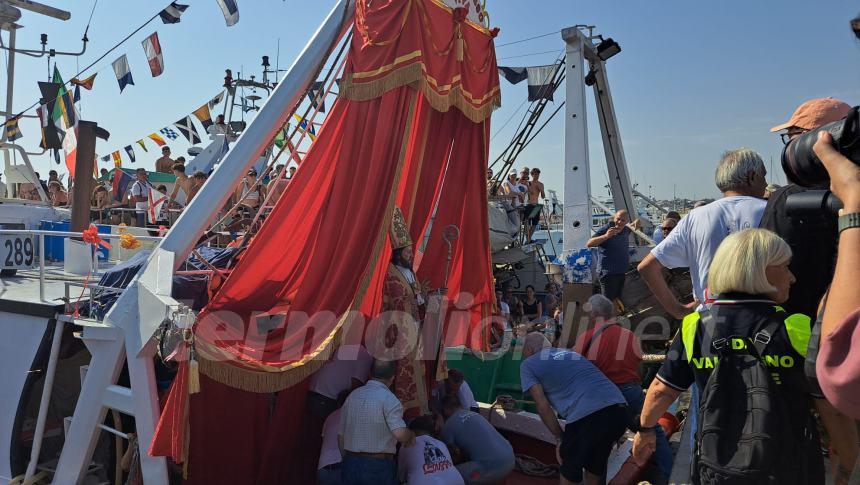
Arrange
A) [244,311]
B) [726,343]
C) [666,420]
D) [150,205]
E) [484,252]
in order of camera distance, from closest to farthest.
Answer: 1. [726,343]
2. [244,311]
3. [666,420]
4. [484,252]
5. [150,205]

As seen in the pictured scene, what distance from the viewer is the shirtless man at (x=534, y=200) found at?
41.6 feet

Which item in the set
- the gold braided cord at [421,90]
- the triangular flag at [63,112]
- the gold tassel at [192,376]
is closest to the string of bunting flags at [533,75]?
the gold braided cord at [421,90]

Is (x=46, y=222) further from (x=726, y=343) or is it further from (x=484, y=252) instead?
(x=726, y=343)

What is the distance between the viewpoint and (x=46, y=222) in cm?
836

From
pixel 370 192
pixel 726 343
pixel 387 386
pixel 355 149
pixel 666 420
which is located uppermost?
pixel 355 149

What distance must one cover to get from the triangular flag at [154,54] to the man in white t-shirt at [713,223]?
9100mm

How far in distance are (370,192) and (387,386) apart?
4.24 feet

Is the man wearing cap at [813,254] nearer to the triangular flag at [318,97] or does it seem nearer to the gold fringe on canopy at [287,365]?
the gold fringe on canopy at [287,365]

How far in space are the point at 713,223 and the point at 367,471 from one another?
2.45 m

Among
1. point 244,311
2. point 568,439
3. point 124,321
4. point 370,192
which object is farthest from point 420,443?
point 124,321

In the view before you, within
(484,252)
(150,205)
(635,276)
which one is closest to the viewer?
(484,252)

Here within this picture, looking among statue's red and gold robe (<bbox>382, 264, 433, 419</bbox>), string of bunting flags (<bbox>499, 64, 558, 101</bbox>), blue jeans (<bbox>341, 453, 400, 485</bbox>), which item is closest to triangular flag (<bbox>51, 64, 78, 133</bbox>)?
string of bunting flags (<bbox>499, 64, 558, 101</bbox>)

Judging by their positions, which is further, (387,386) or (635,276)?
(635,276)

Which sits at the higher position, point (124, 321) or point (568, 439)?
point (124, 321)
